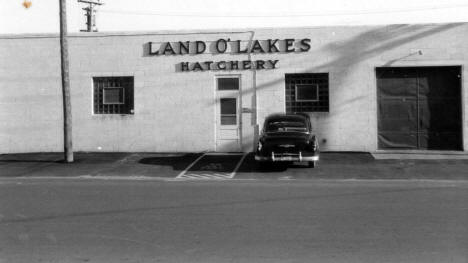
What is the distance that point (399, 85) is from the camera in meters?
20.2

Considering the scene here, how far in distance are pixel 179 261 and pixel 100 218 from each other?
117 inches

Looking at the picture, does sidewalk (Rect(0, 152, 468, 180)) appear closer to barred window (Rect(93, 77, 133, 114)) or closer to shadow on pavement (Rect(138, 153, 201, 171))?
shadow on pavement (Rect(138, 153, 201, 171))

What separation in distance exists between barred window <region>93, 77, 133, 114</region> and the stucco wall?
0.29 metres

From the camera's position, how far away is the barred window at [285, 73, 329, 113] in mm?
20453

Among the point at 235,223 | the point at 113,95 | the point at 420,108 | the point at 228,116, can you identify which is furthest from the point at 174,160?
the point at 235,223

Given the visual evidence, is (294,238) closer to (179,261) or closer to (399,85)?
(179,261)

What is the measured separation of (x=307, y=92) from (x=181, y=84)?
4.84m

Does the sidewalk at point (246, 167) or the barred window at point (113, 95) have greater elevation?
the barred window at point (113, 95)

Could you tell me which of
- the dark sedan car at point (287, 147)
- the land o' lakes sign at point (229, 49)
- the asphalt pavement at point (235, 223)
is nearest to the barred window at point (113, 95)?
the land o' lakes sign at point (229, 49)

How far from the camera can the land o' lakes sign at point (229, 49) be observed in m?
20.5

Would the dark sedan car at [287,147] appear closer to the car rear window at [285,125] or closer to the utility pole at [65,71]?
the car rear window at [285,125]

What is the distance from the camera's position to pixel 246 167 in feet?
56.3

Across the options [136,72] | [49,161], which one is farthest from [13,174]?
[136,72]

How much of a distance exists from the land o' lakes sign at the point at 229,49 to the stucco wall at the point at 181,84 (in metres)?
0.17
